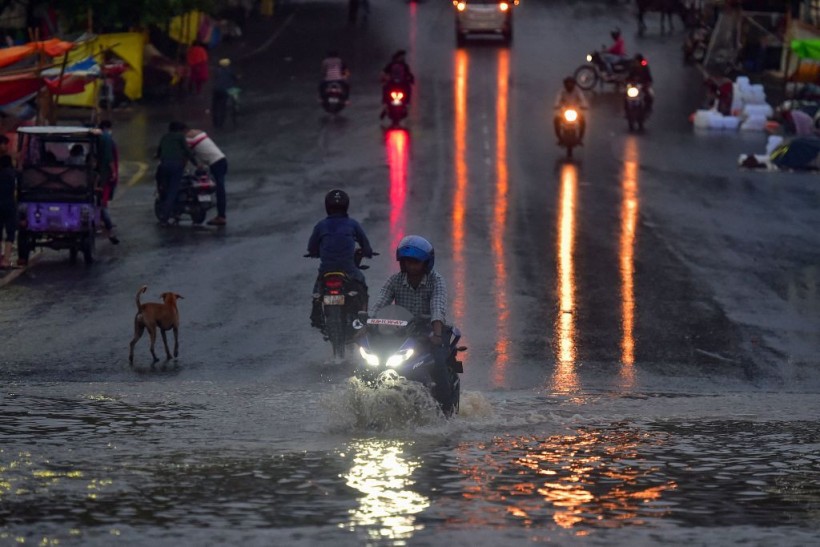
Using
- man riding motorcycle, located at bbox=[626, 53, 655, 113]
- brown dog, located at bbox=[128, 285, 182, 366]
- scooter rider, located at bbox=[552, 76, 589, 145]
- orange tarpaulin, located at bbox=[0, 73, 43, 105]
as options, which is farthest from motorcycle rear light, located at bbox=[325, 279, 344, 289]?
man riding motorcycle, located at bbox=[626, 53, 655, 113]

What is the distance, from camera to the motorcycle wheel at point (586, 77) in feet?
152

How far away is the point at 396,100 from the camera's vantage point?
3831 cm

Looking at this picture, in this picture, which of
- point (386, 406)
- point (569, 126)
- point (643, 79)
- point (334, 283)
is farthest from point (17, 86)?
point (386, 406)

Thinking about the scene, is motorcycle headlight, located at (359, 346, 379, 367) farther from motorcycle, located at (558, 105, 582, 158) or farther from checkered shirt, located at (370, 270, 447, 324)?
motorcycle, located at (558, 105, 582, 158)

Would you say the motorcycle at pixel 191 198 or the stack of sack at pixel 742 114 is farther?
the stack of sack at pixel 742 114

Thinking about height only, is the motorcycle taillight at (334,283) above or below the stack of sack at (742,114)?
below

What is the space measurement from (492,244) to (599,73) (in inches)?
936

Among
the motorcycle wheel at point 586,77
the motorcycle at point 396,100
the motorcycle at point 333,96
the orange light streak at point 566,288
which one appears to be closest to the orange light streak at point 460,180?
the orange light streak at point 566,288

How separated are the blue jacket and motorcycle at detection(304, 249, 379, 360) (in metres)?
0.10

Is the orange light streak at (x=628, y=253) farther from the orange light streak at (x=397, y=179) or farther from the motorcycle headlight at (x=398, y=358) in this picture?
the motorcycle headlight at (x=398, y=358)

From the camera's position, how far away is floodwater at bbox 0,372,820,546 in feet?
31.0

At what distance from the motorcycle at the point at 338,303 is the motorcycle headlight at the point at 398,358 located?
427 centimetres

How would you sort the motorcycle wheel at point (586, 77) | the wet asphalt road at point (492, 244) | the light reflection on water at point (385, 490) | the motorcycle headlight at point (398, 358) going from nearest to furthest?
the light reflection on water at point (385, 490) < the motorcycle headlight at point (398, 358) < the wet asphalt road at point (492, 244) < the motorcycle wheel at point (586, 77)

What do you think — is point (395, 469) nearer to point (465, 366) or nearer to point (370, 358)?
point (370, 358)
